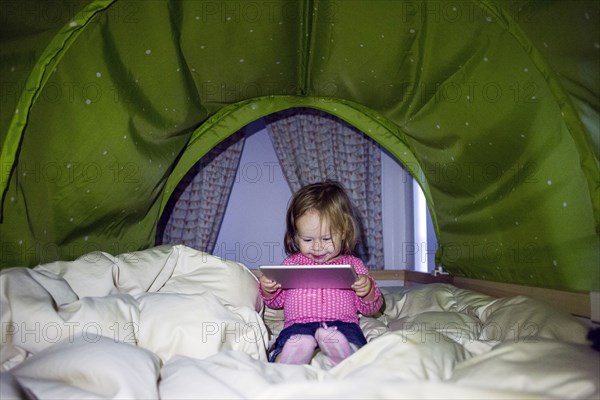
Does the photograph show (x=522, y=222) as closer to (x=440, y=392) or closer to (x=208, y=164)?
(x=440, y=392)

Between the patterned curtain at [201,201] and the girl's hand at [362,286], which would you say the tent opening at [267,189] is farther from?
the girl's hand at [362,286]

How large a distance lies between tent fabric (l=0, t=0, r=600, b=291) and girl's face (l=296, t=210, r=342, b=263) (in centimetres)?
58

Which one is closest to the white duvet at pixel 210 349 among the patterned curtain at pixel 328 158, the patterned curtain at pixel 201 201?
the patterned curtain at pixel 201 201

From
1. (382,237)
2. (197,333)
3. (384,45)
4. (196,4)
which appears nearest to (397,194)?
(382,237)

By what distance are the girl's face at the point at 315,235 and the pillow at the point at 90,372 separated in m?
0.79

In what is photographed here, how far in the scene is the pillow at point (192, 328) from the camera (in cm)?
122

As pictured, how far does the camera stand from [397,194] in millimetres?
3322

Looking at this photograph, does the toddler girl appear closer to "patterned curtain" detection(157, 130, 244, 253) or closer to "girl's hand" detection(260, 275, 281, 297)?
"girl's hand" detection(260, 275, 281, 297)

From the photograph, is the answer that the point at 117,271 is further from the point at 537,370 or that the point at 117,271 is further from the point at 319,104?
the point at 319,104

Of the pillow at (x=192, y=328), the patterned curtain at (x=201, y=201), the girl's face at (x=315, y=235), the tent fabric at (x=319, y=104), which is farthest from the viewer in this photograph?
the patterned curtain at (x=201, y=201)

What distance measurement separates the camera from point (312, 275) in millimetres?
1485

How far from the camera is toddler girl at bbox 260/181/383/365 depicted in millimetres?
1668

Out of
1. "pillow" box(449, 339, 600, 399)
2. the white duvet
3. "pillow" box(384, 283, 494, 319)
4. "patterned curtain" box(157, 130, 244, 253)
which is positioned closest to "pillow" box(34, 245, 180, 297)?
the white duvet

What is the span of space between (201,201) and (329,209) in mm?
1392
